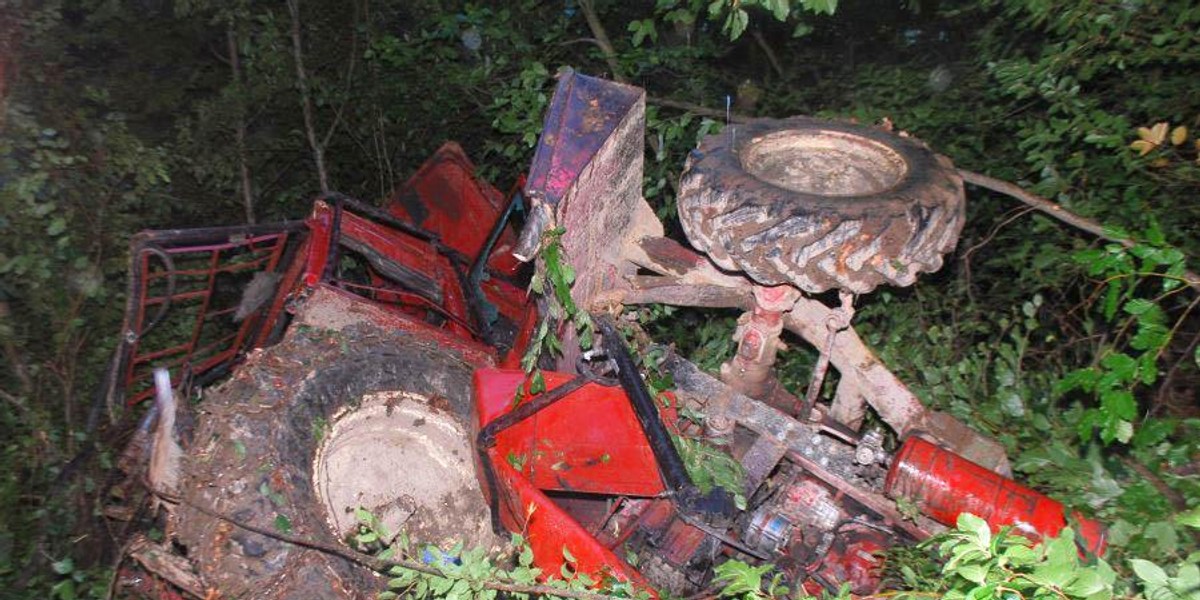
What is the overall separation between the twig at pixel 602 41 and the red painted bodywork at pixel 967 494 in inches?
139

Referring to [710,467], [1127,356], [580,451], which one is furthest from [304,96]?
[1127,356]

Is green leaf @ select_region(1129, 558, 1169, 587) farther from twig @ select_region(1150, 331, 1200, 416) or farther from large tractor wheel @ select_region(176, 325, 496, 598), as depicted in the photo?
large tractor wheel @ select_region(176, 325, 496, 598)

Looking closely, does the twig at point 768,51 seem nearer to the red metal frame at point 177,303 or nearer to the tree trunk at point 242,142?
the tree trunk at point 242,142

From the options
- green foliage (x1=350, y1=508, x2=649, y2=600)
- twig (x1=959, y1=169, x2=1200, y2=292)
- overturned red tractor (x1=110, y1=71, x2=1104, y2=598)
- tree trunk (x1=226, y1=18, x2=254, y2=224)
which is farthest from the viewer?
tree trunk (x1=226, y1=18, x2=254, y2=224)

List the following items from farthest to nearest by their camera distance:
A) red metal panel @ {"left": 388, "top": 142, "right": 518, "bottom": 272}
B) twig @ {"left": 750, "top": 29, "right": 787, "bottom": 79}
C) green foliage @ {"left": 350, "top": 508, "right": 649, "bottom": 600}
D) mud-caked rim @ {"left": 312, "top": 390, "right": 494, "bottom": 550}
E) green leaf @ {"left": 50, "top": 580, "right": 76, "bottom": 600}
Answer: twig @ {"left": 750, "top": 29, "right": 787, "bottom": 79} < red metal panel @ {"left": 388, "top": 142, "right": 518, "bottom": 272} < mud-caked rim @ {"left": 312, "top": 390, "right": 494, "bottom": 550} < green leaf @ {"left": 50, "top": 580, "right": 76, "bottom": 600} < green foliage @ {"left": 350, "top": 508, "right": 649, "bottom": 600}

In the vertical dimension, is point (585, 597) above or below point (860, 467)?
above

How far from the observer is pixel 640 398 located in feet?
9.40

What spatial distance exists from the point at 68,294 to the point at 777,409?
3630mm

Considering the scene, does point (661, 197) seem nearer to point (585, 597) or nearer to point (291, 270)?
point (291, 270)

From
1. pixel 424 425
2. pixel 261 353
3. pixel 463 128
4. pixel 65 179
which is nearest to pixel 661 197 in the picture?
pixel 463 128

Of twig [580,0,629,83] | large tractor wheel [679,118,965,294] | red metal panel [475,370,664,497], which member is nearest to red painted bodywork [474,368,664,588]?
red metal panel [475,370,664,497]

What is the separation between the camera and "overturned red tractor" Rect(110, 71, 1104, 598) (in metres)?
2.71

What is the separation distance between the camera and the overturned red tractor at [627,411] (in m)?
2.71

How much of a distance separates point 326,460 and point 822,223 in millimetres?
2342
